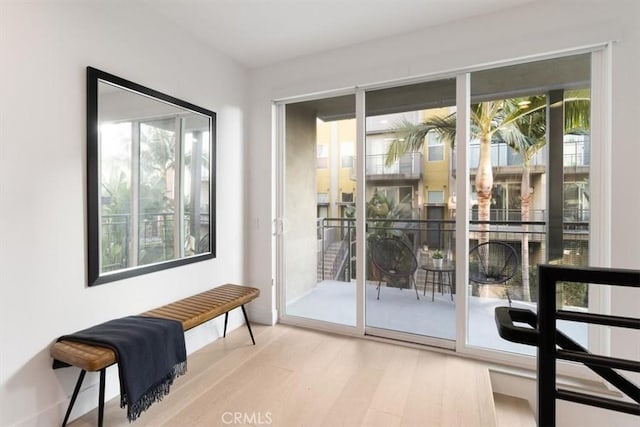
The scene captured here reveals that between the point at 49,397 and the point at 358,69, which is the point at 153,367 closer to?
the point at 49,397

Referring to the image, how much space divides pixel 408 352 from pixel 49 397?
237cm

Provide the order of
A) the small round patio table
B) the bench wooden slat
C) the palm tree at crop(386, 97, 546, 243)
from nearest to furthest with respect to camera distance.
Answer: the bench wooden slat
the palm tree at crop(386, 97, 546, 243)
the small round patio table

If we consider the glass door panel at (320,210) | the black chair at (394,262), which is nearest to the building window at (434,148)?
the glass door panel at (320,210)

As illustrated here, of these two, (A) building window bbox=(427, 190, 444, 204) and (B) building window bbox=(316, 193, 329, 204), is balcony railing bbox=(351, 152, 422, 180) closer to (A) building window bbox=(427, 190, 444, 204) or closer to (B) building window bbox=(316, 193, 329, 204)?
(A) building window bbox=(427, 190, 444, 204)

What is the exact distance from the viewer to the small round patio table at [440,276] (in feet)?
8.25

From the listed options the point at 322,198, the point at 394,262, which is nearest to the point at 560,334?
the point at 394,262

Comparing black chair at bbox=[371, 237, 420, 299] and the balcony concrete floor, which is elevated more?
black chair at bbox=[371, 237, 420, 299]

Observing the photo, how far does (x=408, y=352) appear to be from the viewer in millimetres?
2475

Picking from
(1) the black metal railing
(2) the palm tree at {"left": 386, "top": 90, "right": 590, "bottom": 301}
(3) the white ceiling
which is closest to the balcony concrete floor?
(2) the palm tree at {"left": 386, "top": 90, "right": 590, "bottom": 301}

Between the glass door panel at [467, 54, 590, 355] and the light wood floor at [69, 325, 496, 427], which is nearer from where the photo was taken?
the light wood floor at [69, 325, 496, 427]

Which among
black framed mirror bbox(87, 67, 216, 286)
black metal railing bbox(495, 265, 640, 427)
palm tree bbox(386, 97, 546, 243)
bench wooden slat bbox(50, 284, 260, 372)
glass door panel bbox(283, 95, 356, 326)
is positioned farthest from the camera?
glass door panel bbox(283, 95, 356, 326)

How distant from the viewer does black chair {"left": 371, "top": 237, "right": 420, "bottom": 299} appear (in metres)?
2.69
